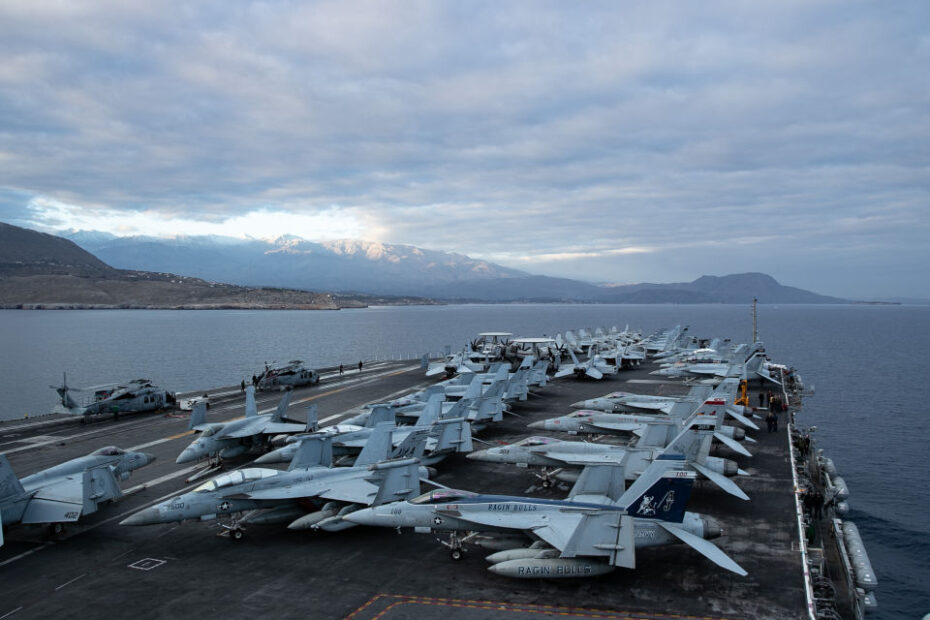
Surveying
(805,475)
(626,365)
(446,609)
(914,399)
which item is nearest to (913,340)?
(914,399)

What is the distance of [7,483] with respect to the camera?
2294 centimetres

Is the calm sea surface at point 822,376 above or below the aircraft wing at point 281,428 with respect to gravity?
below

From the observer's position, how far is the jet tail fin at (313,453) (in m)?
27.1

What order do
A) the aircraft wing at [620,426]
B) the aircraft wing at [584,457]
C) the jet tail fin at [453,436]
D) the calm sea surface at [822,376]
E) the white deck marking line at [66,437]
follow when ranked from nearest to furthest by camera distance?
the aircraft wing at [584,457] → the jet tail fin at [453,436] → the aircraft wing at [620,426] → the calm sea surface at [822,376] → the white deck marking line at [66,437]

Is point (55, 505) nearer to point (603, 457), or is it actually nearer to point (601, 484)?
point (601, 484)

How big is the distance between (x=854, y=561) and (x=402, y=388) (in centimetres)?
4545

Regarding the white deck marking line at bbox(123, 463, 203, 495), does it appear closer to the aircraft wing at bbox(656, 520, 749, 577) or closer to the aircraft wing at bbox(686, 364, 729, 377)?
the aircraft wing at bbox(656, 520, 749, 577)

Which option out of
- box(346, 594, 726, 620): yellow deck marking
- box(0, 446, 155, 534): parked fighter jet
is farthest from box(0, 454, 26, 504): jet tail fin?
box(346, 594, 726, 620): yellow deck marking

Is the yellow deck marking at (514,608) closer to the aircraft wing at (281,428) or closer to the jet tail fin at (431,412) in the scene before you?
the jet tail fin at (431,412)

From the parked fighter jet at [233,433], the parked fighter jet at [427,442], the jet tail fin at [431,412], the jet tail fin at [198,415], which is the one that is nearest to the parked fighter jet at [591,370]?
the jet tail fin at [431,412]

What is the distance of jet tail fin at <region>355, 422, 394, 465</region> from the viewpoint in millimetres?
27750

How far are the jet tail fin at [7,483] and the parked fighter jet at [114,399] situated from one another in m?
28.2

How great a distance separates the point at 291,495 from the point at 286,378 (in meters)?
42.9

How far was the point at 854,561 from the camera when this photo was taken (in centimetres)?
2366
